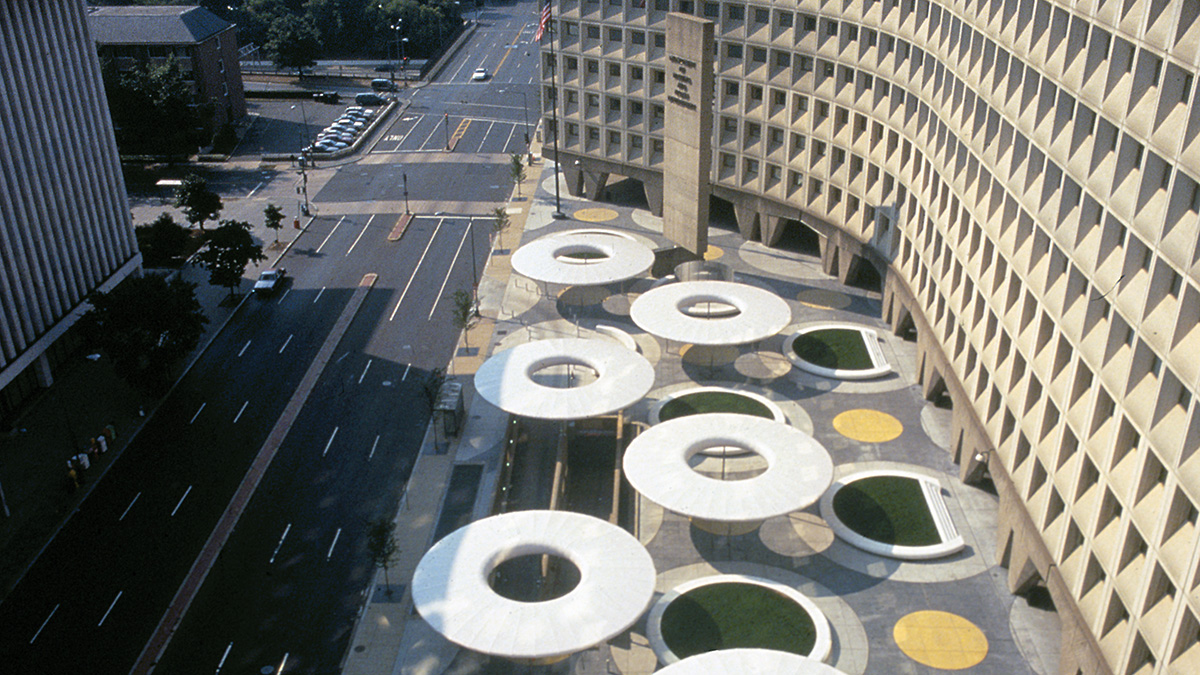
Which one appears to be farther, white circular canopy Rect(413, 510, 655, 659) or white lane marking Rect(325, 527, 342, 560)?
white lane marking Rect(325, 527, 342, 560)

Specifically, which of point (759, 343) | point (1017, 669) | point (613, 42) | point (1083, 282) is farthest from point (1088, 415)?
point (613, 42)

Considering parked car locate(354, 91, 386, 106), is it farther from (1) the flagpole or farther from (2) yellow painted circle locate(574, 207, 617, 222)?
(2) yellow painted circle locate(574, 207, 617, 222)

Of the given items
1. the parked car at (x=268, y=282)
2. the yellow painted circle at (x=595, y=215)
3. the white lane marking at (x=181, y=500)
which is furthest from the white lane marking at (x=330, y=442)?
the yellow painted circle at (x=595, y=215)

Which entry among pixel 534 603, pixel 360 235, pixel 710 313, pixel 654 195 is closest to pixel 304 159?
pixel 360 235

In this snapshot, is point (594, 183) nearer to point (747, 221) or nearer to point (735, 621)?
point (747, 221)

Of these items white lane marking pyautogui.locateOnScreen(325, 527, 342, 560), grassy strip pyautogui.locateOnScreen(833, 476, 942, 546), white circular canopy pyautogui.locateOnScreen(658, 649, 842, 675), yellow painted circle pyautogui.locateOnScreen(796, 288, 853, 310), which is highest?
white circular canopy pyautogui.locateOnScreen(658, 649, 842, 675)

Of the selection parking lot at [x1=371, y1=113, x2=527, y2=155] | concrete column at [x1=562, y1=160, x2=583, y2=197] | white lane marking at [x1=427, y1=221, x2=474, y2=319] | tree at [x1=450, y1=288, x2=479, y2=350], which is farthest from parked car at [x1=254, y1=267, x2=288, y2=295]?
parking lot at [x1=371, y1=113, x2=527, y2=155]

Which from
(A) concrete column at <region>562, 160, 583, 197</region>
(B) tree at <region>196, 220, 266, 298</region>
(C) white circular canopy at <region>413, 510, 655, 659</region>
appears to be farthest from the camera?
(A) concrete column at <region>562, 160, 583, 197</region>
